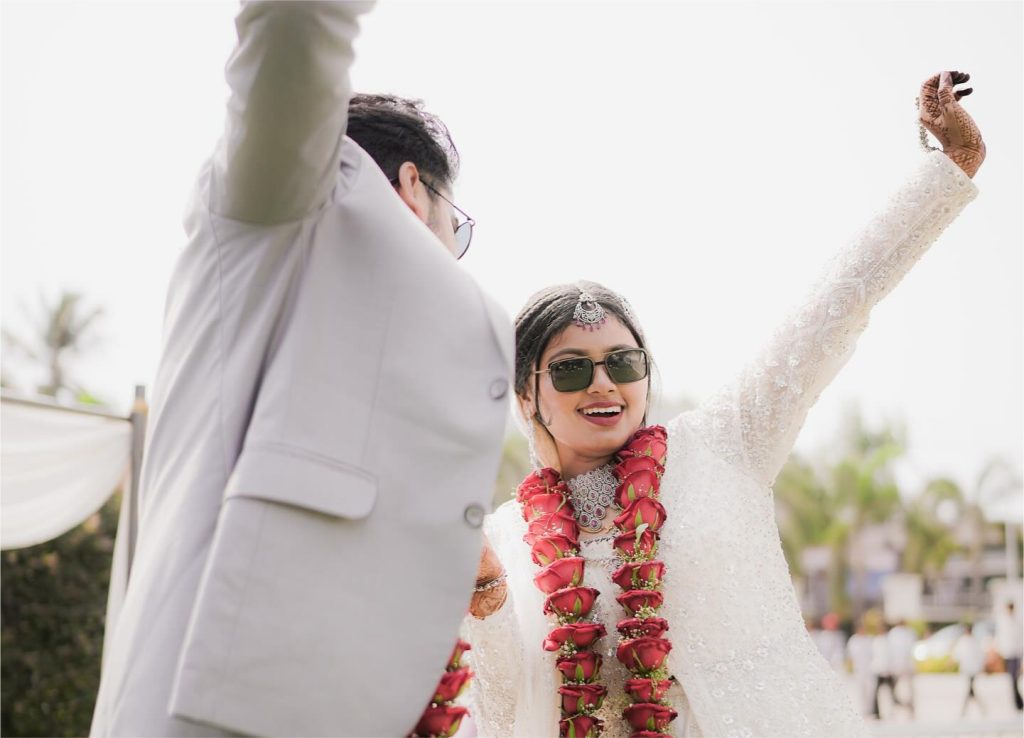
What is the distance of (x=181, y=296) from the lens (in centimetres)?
183

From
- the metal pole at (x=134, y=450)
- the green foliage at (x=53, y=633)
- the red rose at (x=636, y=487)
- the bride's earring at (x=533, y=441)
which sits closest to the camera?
the red rose at (x=636, y=487)

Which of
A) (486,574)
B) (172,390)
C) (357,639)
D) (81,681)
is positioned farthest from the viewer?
(81,681)

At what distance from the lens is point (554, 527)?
3.22 m

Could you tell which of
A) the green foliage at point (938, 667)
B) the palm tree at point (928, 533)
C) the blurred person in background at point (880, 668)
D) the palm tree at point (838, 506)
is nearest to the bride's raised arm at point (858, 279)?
the blurred person in background at point (880, 668)

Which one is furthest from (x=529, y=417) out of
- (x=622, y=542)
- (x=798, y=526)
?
(x=798, y=526)

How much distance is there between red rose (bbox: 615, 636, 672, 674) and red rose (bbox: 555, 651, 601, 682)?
0.10 m

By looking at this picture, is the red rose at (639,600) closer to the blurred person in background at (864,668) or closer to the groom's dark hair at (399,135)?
the groom's dark hair at (399,135)

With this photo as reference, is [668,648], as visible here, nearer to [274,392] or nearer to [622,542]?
[622,542]

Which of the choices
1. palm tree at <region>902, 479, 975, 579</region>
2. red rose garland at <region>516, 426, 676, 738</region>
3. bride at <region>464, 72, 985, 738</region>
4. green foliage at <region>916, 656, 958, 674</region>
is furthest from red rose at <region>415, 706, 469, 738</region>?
palm tree at <region>902, 479, 975, 579</region>

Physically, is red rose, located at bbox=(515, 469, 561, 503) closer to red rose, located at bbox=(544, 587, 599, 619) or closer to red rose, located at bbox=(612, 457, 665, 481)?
red rose, located at bbox=(612, 457, 665, 481)

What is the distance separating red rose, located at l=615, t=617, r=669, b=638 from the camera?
9.46ft

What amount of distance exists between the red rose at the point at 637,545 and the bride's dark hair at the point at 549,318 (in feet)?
2.04

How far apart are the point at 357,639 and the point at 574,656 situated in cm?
146

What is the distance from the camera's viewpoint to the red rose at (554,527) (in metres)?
3.20
